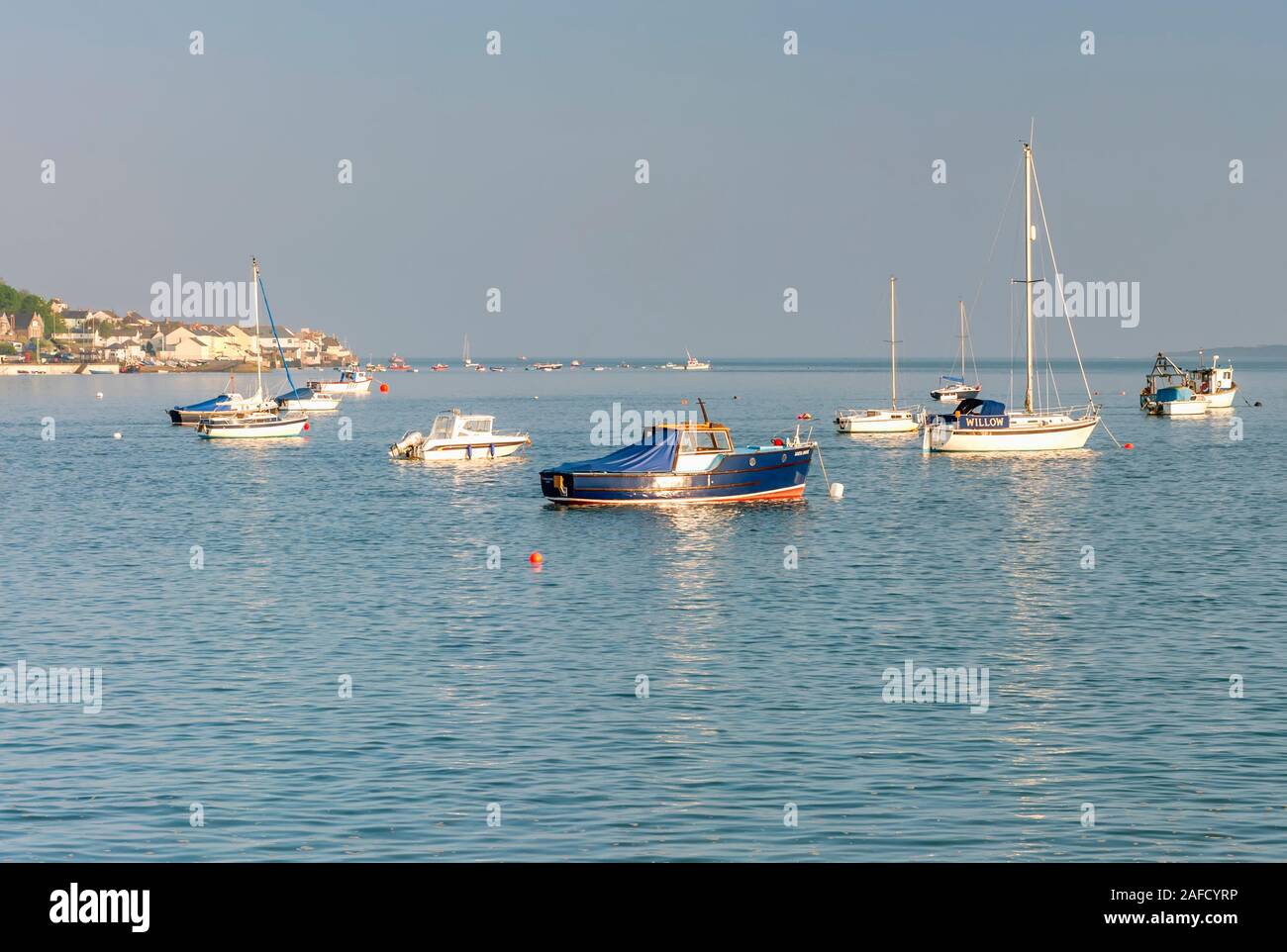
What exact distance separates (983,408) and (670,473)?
136 ft

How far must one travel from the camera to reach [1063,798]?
22.8m

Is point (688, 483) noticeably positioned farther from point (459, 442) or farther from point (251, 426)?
point (251, 426)

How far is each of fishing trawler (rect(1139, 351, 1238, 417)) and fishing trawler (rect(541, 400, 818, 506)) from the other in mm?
99599

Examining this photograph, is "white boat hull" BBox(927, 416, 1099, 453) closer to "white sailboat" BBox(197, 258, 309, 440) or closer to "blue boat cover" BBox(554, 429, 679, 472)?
"blue boat cover" BBox(554, 429, 679, 472)

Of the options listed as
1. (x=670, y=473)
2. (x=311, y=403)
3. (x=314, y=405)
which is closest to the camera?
(x=670, y=473)

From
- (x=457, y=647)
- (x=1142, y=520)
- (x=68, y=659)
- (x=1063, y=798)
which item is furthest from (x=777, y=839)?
(x=1142, y=520)

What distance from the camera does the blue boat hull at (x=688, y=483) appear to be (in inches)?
2672

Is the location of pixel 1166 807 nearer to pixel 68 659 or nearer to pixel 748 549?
pixel 68 659

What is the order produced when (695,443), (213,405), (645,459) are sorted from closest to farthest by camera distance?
(645,459) < (695,443) < (213,405)

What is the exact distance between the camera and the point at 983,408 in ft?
339
